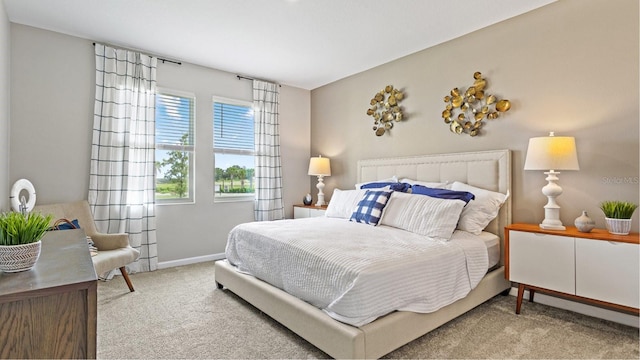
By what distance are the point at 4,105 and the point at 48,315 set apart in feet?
9.62

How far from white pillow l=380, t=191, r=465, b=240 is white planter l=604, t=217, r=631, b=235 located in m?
0.95

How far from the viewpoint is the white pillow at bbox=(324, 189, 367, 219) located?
3.50 meters

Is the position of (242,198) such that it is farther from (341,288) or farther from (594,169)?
(594,169)

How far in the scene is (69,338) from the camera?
0.91 meters

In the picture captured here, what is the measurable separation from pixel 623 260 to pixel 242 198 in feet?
13.0

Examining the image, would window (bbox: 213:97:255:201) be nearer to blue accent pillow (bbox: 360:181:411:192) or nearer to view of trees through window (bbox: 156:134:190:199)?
view of trees through window (bbox: 156:134:190:199)

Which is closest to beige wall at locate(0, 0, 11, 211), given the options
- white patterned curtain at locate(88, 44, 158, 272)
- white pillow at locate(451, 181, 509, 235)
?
white patterned curtain at locate(88, 44, 158, 272)

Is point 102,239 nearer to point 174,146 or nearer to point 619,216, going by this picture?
point 174,146

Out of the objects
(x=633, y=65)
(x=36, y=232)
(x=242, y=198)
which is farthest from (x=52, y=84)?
(x=633, y=65)

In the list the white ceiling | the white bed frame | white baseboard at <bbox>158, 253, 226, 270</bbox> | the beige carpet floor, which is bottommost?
the beige carpet floor

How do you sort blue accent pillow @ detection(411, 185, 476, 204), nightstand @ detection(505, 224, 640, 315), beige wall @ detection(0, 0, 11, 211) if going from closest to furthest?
nightstand @ detection(505, 224, 640, 315) < beige wall @ detection(0, 0, 11, 211) < blue accent pillow @ detection(411, 185, 476, 204)

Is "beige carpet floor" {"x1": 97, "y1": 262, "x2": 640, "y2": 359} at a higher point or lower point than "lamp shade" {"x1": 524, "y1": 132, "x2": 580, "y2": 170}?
lower

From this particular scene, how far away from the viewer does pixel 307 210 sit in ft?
15.1

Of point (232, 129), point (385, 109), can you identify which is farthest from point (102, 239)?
point (385, 109)
